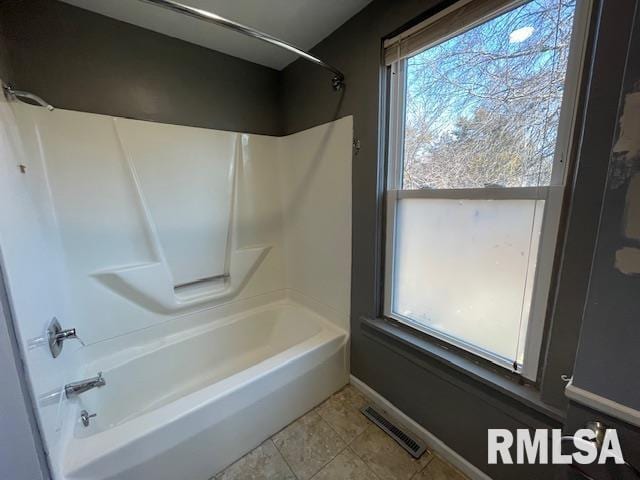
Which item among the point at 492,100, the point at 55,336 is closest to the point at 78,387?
the point at 55,336

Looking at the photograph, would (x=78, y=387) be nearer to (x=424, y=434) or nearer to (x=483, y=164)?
(x=424, y=434)

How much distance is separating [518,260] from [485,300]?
9.4 inches

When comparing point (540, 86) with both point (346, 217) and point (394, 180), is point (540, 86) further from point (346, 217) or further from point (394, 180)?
point (346, 217)

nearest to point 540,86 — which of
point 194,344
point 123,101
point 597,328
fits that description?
point 597,328

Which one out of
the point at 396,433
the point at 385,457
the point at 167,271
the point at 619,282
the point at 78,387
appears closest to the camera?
the point at 619,282

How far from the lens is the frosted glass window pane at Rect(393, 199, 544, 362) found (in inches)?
40.2

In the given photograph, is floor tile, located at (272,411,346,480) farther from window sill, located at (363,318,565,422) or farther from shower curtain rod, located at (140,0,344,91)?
shower curtain rod, located at (140,0,344,91)

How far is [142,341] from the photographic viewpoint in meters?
1.66

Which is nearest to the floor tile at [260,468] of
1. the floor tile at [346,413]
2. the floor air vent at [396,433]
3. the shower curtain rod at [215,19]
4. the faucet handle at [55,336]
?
the floor tile at [346,413]

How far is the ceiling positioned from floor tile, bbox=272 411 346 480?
242cm

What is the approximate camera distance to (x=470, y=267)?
3.90 ft

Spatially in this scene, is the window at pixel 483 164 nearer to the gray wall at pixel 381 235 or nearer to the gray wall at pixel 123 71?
the gray wall at pixel 381 235

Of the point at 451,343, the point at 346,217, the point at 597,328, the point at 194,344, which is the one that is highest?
the point at 346,217

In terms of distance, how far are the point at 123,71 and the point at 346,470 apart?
257 cm
